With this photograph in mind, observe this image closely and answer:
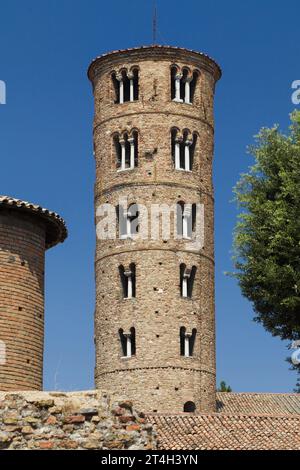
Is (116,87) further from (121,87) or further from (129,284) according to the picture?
(129,284)

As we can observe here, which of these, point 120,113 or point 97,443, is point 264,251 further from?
point 120,113

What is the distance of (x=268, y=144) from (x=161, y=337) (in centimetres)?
1707

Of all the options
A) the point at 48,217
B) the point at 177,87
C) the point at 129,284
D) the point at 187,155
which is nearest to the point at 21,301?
the point at 48,217

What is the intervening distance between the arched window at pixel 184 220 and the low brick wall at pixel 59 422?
36148mm

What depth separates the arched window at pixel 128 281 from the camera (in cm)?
4881

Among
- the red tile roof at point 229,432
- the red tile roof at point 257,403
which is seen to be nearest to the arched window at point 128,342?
the red tile roof at point 257,403

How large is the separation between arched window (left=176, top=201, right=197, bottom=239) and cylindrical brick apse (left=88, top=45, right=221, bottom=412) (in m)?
0.05

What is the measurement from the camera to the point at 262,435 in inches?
1172

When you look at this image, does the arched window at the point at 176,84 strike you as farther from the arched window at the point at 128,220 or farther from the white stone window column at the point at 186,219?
the arched window at the point at 128,220

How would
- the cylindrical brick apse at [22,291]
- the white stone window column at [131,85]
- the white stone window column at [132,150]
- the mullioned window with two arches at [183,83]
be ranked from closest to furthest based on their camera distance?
the cylindrical brick apse at [22,291] → the white stone window column at [132,150] → the white stone window column at [131,85] → the mullioned window with two arches at [183,83]

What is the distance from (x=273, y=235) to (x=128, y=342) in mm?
19167

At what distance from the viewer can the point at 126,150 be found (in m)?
50.8

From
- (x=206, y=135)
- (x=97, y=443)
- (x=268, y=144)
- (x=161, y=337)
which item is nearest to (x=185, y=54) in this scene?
(x=206, y=135)
